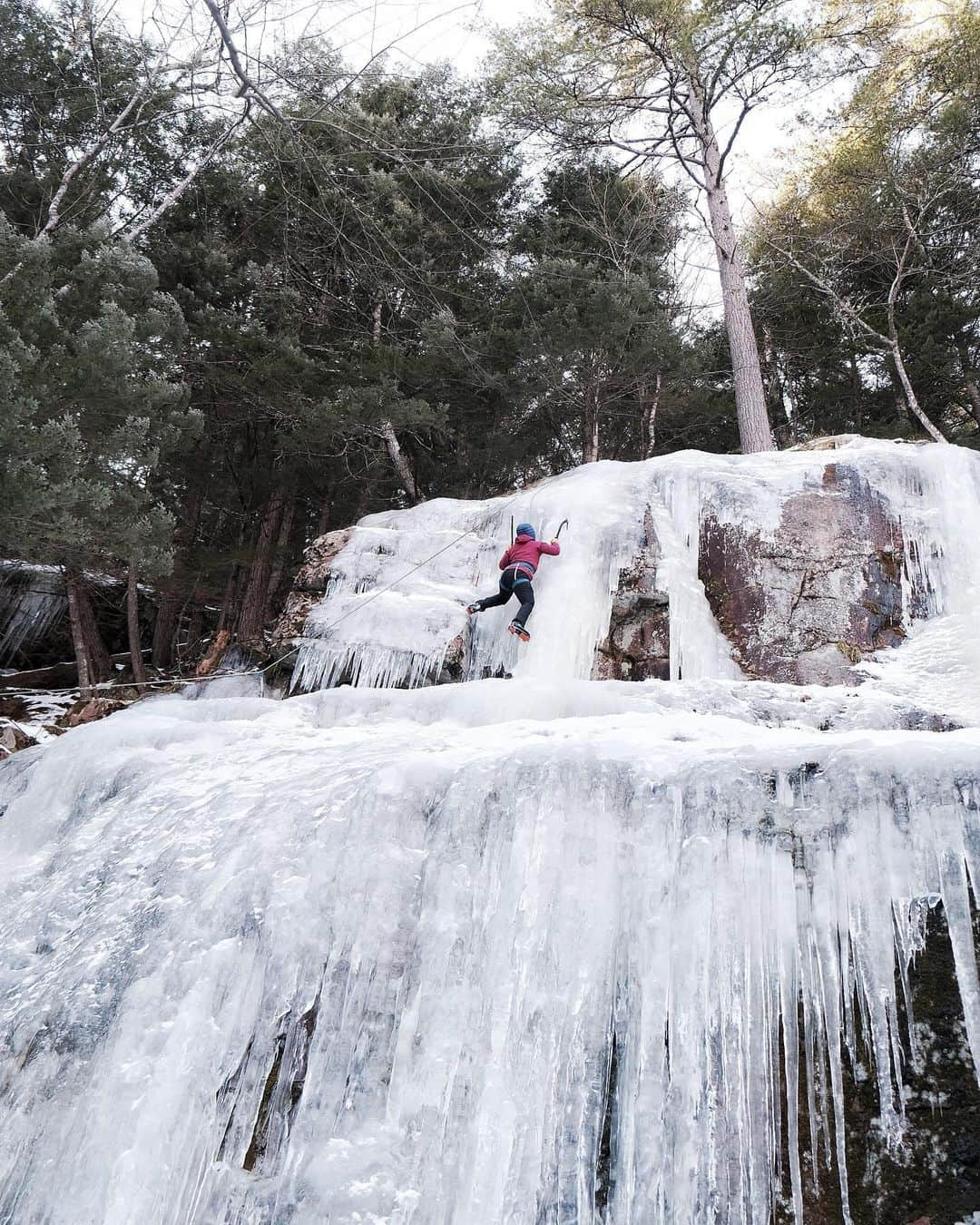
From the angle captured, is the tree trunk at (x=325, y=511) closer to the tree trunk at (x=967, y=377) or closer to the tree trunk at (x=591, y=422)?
the tree trunk at (x=591, y=422)

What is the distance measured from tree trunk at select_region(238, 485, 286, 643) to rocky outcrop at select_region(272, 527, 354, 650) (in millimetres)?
1877

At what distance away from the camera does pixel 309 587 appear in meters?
6.86

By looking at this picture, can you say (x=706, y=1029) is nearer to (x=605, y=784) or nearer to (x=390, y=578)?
(x=605, y=784)

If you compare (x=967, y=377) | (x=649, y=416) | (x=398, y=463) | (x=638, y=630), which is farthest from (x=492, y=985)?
(x=967, y=377)

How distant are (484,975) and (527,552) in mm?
4015

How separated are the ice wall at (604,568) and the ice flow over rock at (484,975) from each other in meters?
2.23

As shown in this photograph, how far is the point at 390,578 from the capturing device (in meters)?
6.74

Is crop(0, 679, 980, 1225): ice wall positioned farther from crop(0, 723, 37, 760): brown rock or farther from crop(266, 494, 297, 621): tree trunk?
crop(266, 494, 297, 621): tree trunk

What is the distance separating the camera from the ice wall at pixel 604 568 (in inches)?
218

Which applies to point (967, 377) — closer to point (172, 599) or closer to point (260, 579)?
point (260, 579)

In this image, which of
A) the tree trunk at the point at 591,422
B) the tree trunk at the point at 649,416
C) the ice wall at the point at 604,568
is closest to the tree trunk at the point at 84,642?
the ice wall at the point at 604,568

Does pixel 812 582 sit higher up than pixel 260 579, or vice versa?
pixel 260 579

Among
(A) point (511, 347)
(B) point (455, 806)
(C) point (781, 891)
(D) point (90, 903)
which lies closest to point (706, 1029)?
(C) point (781, 891)

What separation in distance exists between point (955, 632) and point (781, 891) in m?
3.68
